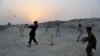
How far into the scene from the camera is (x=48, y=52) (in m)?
15.8

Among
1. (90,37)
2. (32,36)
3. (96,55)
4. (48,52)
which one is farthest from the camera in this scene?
(32,36)

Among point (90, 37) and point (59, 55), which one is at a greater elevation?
point (90, 37)

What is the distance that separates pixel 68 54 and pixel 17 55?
300cm

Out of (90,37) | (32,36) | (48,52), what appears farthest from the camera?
(32,36)

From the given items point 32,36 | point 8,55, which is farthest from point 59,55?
point 32,36

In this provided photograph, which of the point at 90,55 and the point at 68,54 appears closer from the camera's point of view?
the point at 90,55

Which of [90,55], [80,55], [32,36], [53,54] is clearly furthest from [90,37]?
[32,36]

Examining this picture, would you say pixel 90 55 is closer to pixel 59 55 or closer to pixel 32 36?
pixel 59 55

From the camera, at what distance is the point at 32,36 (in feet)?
60.4

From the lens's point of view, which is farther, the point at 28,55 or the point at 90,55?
the point at 28,55

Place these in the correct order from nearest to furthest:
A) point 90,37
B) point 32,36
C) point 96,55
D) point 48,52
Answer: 1. point 90,37
2. point 96,55
3. point 48,52
4. point 32,36

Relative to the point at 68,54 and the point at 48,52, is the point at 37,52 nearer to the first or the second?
the point at 48,52

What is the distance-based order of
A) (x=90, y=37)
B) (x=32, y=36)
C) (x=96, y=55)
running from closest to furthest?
(x=90, y=37) < (x=96, y=55) < (x=32, y=36)

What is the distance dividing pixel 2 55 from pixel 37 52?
86.5 inches
